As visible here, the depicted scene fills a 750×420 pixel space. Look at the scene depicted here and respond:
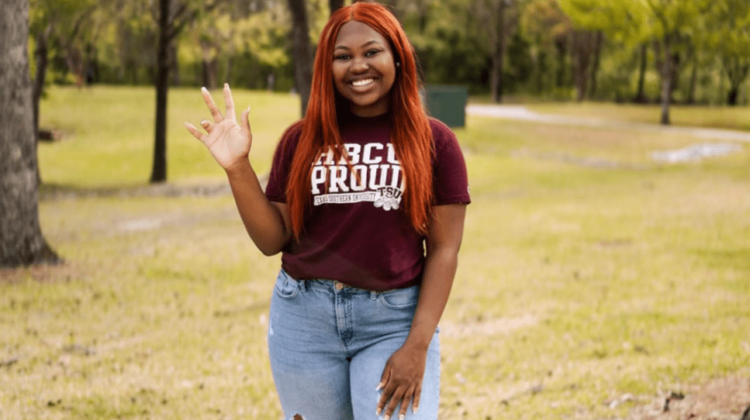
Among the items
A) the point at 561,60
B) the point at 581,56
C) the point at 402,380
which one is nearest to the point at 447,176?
the point at 402,380

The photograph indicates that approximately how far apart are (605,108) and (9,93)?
40.8 m

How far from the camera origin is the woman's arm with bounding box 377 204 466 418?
2.50 meters

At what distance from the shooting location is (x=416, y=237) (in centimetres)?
264

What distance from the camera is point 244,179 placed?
2.62 meters

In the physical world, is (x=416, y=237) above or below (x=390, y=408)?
above

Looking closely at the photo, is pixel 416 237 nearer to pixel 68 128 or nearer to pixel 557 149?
pixel 557 149

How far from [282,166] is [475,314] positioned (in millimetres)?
5641

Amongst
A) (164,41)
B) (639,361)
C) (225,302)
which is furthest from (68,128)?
(639,361)

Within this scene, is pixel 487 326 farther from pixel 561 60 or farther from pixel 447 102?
pixel 561 60

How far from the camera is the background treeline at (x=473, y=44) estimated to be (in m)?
22.8

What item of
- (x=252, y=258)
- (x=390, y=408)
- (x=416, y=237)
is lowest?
(x=252, y=258)

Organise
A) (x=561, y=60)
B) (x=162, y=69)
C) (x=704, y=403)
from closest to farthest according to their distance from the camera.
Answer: (x=704, y=403) → (x=162, y=69) → (x=561, y=60)

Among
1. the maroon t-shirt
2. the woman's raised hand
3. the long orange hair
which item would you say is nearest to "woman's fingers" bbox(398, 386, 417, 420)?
the maroon t-shirt

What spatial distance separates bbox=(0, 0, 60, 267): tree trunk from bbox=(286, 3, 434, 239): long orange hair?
7457mm
